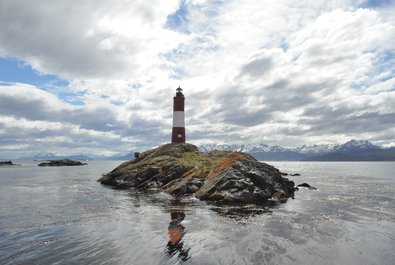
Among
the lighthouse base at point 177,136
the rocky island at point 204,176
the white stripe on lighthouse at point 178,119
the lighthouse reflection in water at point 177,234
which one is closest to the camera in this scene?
the lighthouse reflection in water at point 177,234

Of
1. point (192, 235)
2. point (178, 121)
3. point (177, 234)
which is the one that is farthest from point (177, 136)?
point (192, 235)

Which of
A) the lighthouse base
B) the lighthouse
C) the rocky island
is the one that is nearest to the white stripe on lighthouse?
the lighthouse

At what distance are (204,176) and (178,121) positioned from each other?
2562 centimetres

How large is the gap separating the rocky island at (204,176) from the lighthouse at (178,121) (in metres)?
3.49

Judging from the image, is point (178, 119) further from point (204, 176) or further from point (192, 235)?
point (192, 235)

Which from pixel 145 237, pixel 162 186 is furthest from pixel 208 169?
pixel 145 237

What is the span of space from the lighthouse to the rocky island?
3.49 metres

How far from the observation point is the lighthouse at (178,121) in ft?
224

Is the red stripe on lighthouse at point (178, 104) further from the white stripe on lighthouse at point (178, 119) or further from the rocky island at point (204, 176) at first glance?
the rocky island at point (204, 176)

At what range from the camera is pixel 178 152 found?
6088 centimetres

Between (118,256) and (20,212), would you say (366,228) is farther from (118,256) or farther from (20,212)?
(20,212)

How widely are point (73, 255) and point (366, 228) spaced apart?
19144 millimetres

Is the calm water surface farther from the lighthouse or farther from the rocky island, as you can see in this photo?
the lighthouse

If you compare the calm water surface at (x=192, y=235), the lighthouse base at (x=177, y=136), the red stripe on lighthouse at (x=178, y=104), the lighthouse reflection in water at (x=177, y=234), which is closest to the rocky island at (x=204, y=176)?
the lighthouse base at (x=177, y=136)
